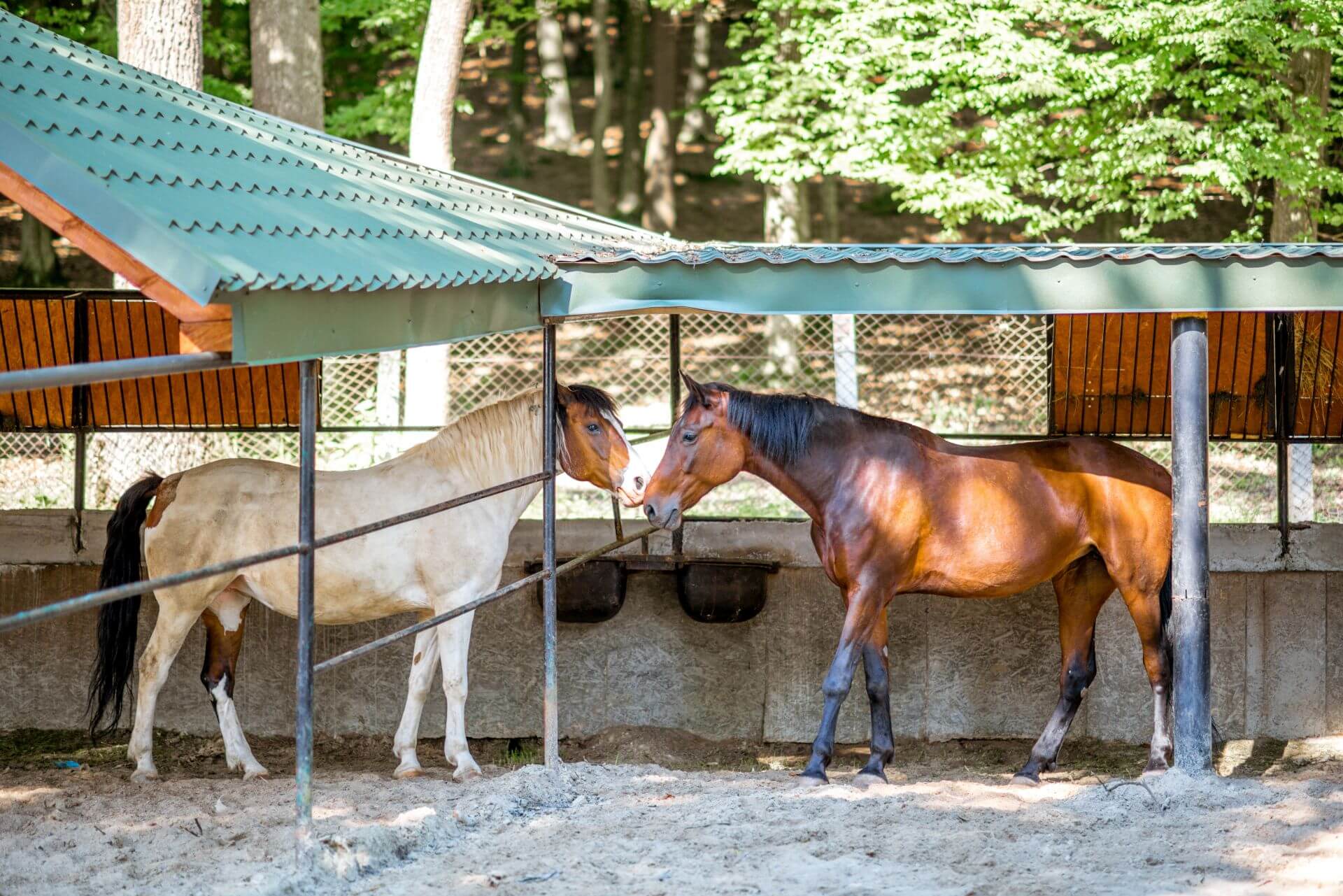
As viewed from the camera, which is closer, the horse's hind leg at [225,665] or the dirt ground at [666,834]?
the dirt ground at [666,834]

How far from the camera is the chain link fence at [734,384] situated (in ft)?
31.1

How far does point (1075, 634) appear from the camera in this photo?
22.8ft

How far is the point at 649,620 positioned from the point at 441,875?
3595 millimetres

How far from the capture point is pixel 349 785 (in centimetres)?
620

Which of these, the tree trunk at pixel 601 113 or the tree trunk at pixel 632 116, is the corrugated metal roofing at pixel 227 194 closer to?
the tree trunk at pixel 601 113

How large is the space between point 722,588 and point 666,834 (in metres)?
2.81

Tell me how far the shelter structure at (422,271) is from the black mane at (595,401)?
1.58 ft

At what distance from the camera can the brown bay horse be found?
20.7 ft

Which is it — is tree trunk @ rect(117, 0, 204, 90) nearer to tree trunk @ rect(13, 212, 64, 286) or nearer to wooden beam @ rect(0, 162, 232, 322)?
wooden beam @ rect(0, 162, 232, 322)

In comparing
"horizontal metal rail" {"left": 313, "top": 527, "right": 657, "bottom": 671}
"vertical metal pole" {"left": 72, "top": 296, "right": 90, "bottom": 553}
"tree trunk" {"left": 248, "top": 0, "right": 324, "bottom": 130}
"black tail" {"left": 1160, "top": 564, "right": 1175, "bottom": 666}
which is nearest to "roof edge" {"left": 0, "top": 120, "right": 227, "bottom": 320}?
"horizontal metal rail" {"left": 313, "top": 527, "right": 657, "bottom": 671}

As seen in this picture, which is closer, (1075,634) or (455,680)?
(455,680)

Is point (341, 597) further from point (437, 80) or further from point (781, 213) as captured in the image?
point (781, 213)

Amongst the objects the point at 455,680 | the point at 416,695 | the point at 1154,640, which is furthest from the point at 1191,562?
the point at 416,695

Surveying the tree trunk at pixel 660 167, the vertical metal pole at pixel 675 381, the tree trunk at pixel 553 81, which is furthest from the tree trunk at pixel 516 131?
the vertical metal pole at pixel 675 381
